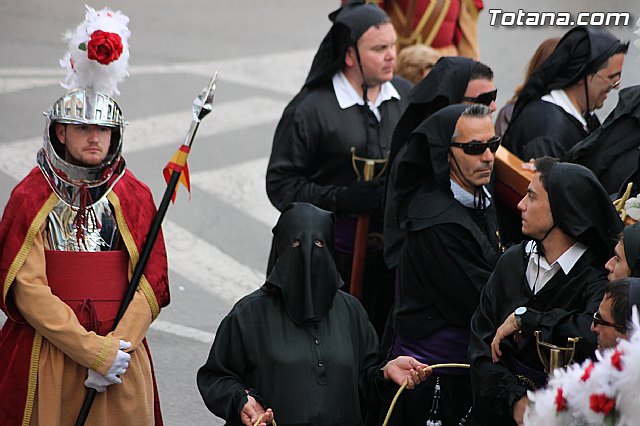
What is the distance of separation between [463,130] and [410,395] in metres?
1.29

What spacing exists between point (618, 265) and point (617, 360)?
1.24 m

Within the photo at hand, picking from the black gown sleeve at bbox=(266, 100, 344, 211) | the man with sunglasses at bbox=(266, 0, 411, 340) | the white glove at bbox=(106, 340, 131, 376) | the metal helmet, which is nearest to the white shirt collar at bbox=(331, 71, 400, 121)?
the man with sunglasses at bbox=(266, 0, 411, 340)

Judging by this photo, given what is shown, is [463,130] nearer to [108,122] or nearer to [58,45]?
[108,122]

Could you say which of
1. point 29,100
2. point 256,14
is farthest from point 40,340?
point 256,14

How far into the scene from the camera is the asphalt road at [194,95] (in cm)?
884

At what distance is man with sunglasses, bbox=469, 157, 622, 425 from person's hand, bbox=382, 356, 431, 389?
299 mm

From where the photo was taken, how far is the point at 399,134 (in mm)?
6707

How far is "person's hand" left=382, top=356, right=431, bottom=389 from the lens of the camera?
503 cm

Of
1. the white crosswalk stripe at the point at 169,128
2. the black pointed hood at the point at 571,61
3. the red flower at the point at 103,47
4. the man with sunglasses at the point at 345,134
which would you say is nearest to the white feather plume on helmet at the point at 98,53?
the red flower at the point at 103,47

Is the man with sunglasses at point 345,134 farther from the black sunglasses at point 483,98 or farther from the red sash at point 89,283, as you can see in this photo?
the red sash at point 89,283

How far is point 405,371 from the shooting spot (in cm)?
505

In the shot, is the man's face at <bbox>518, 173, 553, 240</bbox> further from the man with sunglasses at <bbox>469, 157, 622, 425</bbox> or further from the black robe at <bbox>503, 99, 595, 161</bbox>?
the black robe at <bbox>503, 99, 595, 161</bbox>

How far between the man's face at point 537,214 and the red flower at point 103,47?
1.93 meters

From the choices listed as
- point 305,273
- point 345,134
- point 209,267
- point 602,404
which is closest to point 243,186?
point 209,267
